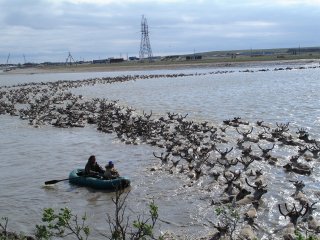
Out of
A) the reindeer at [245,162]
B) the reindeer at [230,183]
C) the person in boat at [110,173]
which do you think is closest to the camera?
the reindeer at [230,183]

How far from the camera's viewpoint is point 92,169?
1789 centimetres

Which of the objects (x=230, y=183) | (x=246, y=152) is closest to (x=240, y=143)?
(x=246, y=152)

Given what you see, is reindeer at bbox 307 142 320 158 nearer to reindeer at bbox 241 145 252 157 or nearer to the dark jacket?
reindeer at bbox 241 145 252 157

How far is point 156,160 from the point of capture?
20375 mm

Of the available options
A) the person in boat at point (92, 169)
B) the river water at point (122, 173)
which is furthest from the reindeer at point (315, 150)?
the person in boat at point (92, 169)

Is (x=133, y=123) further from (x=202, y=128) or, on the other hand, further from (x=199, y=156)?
(x=199, y=156)

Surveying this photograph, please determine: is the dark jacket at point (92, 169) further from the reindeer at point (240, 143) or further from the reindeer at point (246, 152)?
the reindeer at point (240, 143)

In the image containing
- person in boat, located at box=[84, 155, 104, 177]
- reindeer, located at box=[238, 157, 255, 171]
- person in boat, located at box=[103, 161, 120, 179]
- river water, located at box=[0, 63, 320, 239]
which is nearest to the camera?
river water, located at box=[0, 63, 320, 239]

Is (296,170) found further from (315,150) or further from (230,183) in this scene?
(230,183)

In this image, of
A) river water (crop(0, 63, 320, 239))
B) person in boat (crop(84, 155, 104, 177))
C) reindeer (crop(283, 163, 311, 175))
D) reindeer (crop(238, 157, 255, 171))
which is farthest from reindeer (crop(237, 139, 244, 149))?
person in boat (crop(84, 155, 104, 177))

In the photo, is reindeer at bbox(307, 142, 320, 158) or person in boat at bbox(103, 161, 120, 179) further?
reindeer at bbox(307, 142, 320, 158)

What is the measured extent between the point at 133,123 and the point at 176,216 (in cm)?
1495

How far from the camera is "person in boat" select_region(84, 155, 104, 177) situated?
1755 centimetres

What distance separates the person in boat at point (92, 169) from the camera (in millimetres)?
17547
